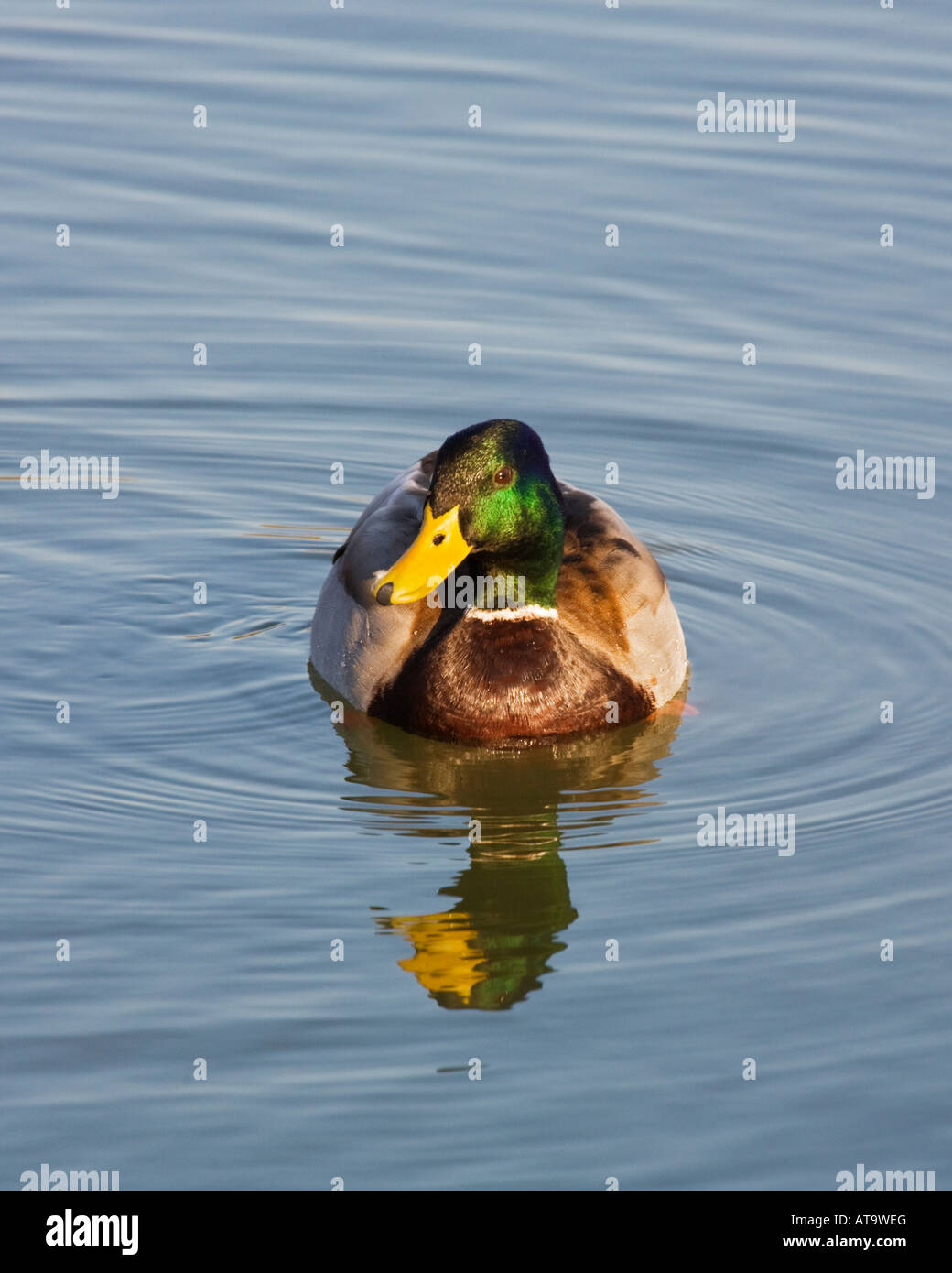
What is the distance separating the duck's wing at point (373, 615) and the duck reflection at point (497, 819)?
19cm

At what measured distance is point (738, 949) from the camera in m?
7.66

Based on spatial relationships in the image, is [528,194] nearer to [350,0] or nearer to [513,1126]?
[350,0]

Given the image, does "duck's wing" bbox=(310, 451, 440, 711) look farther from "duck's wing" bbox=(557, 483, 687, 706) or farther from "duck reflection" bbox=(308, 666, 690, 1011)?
"duck's wing" bbox=(557, 483, 687, 706)

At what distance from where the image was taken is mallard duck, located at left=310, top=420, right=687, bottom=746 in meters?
9.02

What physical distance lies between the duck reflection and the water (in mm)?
29

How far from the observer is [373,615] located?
9766 millimetres

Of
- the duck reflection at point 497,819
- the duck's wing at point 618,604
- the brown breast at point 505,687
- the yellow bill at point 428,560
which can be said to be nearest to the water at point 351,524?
the duck reflection at point 497,819

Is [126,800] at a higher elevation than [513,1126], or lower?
higher

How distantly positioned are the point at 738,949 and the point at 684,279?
6.97 metres

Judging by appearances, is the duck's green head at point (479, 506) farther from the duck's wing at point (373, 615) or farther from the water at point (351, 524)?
the water at point (351, 524)

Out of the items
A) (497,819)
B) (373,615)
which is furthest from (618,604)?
(497,819)

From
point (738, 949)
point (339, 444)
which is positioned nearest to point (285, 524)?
point (339, 444)

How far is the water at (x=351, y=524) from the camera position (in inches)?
266

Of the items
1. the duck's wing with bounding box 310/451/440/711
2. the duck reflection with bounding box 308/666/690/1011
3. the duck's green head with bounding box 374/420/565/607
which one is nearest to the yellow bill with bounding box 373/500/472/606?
the duck's green head with bounding box 374/420/565/607
